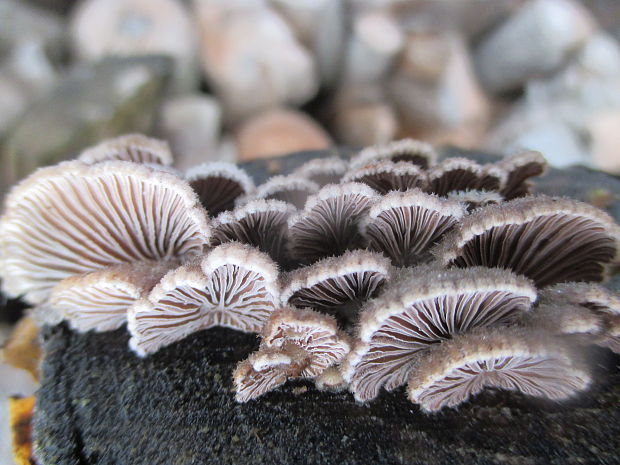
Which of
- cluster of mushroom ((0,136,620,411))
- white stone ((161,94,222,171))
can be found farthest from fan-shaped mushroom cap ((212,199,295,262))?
white stone ((161,94,222,171))

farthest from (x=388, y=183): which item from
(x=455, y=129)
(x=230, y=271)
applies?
(x=455, y=129)

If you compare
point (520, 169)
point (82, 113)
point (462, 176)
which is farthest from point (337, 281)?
point (82, 113)

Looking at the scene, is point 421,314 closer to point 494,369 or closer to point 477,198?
point 494,369

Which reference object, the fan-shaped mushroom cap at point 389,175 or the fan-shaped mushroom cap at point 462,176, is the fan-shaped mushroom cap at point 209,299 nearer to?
the fan-shaped mushroom cap at point 389,175

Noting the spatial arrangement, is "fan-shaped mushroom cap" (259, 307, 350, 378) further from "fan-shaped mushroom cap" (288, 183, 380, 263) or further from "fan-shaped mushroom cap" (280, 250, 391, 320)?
"fan-shaped mushroom cap" (288, 183, 380, 263)

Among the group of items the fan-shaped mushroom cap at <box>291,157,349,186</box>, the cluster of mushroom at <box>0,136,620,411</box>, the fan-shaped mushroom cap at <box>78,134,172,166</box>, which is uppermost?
the fan-shaped mushroom cap at <box>78,134,172,166</box>
